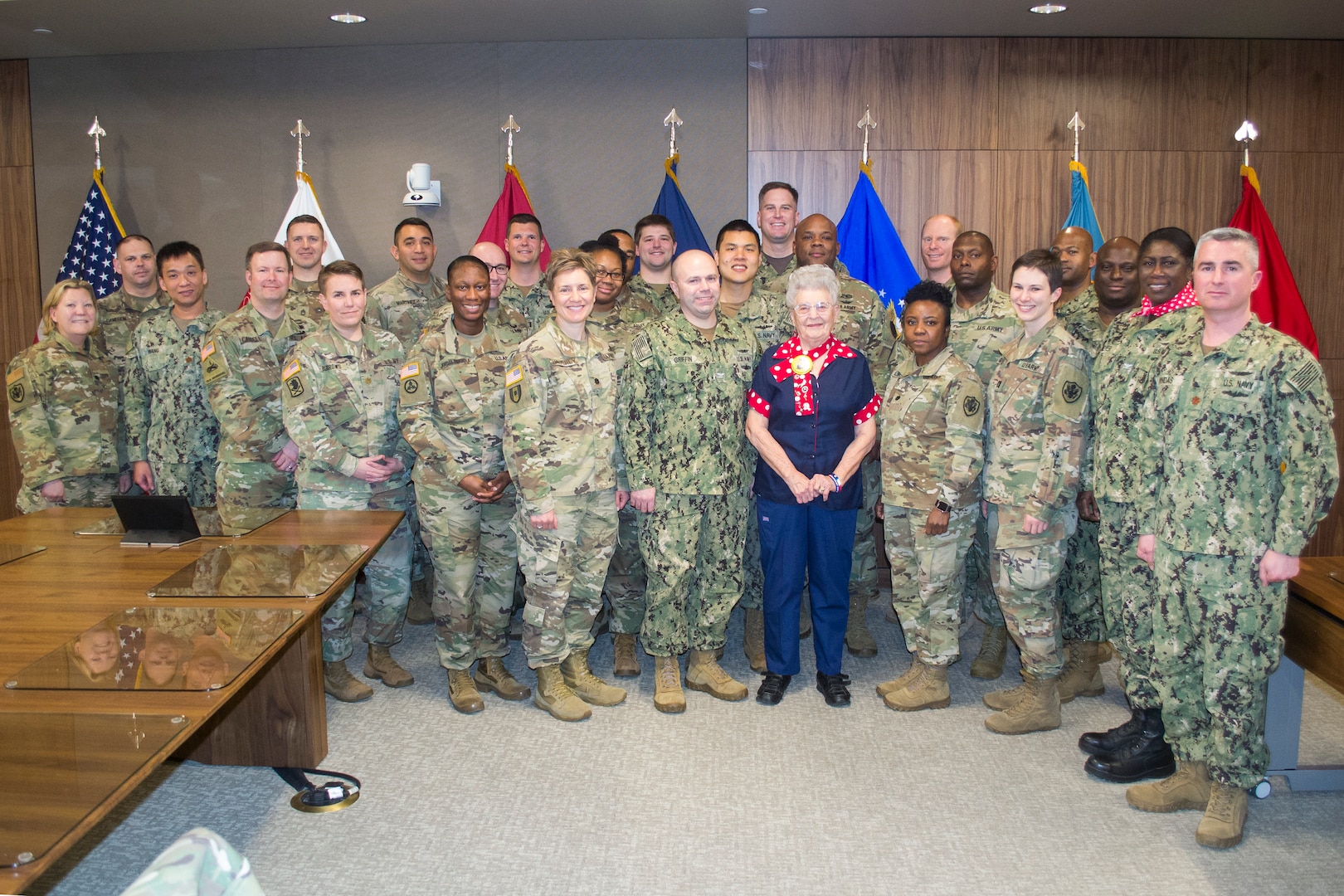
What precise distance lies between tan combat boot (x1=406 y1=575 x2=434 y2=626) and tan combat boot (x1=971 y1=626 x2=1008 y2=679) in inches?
98.9

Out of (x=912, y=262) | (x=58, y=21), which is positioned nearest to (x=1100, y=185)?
(x=912, y=262)

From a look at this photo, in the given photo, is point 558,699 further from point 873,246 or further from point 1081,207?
point 1081,207

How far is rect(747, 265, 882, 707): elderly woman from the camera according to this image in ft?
11.3

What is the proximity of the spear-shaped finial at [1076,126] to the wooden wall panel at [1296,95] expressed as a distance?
984 mm

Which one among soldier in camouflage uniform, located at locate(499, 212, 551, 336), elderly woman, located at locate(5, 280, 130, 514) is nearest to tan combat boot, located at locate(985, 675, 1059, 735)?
soldier in camouflage uniform, located at locate(499, 212, 551, 336)

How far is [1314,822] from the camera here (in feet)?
9.14

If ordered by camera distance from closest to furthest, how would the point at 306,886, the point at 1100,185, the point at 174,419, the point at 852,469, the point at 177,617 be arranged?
the point at 177,617
the point at 306,886
the point at 852,469
the point at 174,419
the point at 1100,185

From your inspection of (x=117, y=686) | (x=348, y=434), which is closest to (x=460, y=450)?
(x=348, y=434)

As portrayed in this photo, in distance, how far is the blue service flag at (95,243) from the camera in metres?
5.73

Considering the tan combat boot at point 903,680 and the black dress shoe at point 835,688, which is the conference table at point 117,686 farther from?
the tan combat boot at point 903,680

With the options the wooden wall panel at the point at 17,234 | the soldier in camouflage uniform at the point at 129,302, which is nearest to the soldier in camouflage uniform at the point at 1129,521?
the soldier in camouflage uniform at the point at 129,302

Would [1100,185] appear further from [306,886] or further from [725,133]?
[306,886]

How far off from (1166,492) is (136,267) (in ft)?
15.4

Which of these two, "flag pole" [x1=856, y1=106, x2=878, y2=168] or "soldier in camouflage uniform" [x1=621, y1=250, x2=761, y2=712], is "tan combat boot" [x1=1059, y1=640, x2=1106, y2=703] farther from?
"flag pole" [x1=856, y1=106, x2=878, y2=168]
